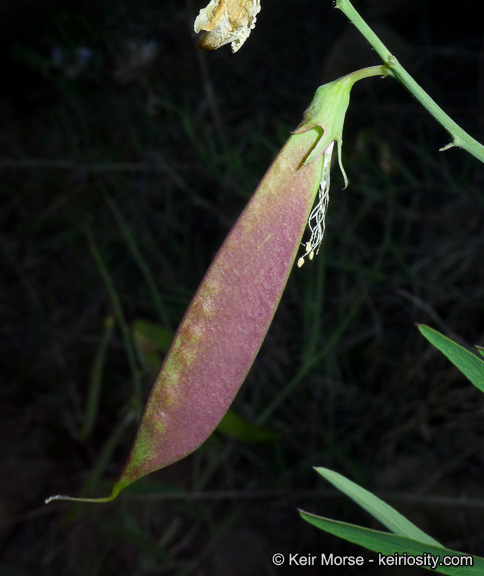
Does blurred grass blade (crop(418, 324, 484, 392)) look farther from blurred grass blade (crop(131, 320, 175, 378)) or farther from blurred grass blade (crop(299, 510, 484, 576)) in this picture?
blurred grass blade (crop(131, 320, 175, 378))

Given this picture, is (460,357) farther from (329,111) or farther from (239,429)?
(239,429)

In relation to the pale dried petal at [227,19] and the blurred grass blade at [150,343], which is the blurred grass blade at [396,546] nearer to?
the pale dried petal at [227,19]

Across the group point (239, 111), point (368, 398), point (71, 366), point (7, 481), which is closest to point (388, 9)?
point (239, 111)

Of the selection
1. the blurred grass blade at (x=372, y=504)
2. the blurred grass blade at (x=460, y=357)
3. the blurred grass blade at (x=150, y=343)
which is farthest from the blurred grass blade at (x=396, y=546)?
the blurred grass blade at (x=150, y=343)

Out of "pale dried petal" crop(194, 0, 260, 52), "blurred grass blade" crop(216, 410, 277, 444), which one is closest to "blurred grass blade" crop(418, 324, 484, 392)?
"pale dried petal" crop(194, 0, 260, 52)

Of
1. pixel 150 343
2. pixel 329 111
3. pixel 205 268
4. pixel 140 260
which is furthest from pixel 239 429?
pixel 329 111

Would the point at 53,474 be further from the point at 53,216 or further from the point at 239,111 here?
the point at 239,111

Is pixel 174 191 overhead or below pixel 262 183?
below
